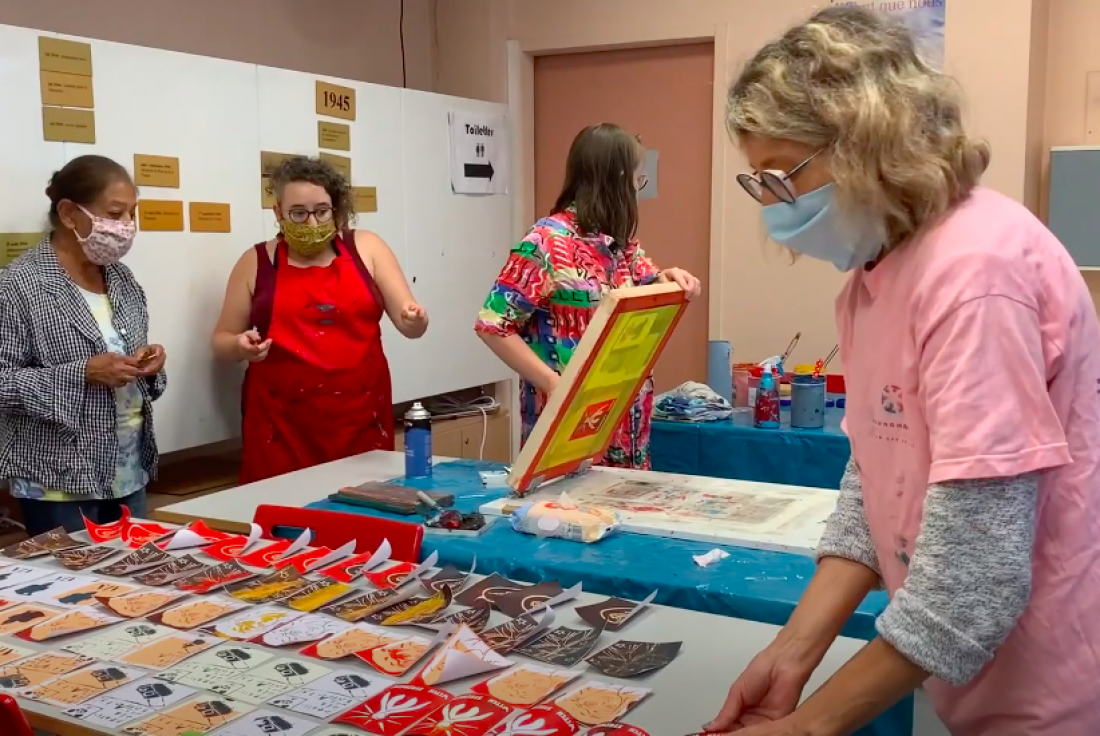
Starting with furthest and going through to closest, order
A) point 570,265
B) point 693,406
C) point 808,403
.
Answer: point 693,406 → point 808,403 → point 570,265

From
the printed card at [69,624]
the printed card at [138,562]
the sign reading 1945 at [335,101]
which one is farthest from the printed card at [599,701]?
the sign reading 1945 at [335,101]

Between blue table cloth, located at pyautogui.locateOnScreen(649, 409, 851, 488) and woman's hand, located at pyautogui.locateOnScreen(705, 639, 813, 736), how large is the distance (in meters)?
1.94

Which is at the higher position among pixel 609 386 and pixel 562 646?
pixel 609 386

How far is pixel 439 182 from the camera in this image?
4.04 metres

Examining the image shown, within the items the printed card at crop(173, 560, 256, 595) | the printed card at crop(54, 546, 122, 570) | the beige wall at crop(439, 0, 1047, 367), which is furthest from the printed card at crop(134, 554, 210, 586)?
the beige wall at crop(439, 0, 1047, 367)

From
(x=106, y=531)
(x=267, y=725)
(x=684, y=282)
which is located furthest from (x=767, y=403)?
(x=267, y=725)

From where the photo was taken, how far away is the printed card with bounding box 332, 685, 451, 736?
1183mm

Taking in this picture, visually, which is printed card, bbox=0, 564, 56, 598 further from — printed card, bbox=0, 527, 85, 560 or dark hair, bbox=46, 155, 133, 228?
dark hair, bbox=46, 155, 133, 228

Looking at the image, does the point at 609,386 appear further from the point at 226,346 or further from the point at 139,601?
the point at 226,346

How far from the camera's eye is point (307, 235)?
2.86m

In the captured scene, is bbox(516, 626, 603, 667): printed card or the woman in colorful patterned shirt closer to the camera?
bbox(516, 626, 603, 667): printed card

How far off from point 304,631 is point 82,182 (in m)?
1.49

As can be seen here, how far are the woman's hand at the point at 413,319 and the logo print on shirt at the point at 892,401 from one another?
78.9 inches

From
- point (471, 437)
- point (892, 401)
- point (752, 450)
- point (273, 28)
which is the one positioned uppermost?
point (273, 28)
